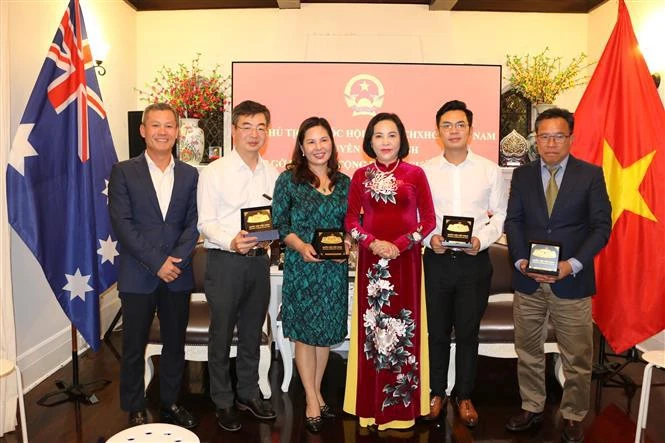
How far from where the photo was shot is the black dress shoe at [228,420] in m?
3.13

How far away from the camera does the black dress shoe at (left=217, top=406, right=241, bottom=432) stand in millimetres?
3129

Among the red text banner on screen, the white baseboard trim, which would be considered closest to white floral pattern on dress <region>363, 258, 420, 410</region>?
the white baseboard trim

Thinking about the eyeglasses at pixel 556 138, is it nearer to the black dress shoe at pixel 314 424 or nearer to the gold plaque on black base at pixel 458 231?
the gold plaque on black base at pixel 458 231

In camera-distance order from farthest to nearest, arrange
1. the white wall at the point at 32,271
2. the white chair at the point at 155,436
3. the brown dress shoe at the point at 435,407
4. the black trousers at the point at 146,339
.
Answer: the white wall at the point at 32,271, the brown dress shoe at the point at 435,407, the black trousers at the point at 146,339, the white chair at the point at 155,436

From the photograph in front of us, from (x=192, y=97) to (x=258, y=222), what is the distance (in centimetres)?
303

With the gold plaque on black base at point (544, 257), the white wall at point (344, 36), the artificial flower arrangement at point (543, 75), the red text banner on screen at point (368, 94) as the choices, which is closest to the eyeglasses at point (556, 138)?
the gold plaque on black base at point (544, 257)

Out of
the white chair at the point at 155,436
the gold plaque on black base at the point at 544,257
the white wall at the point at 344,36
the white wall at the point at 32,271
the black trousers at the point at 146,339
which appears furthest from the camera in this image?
the white wall at the point at 344,36

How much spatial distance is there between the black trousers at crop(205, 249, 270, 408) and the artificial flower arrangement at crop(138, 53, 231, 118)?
2.76 meters

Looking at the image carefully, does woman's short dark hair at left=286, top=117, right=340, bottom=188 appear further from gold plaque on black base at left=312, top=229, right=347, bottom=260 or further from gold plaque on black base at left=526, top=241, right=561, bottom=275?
gold plaque on black base at left=526, top=241, right=561, bottom=275

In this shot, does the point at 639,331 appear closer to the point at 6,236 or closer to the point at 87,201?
the point at 87,201

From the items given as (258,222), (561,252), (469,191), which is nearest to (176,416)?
(258,222)

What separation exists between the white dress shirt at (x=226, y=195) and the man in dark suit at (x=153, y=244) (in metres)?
0.12

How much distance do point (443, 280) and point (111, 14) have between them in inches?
165

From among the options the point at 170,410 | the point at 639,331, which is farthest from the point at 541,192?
the point at 170,410
